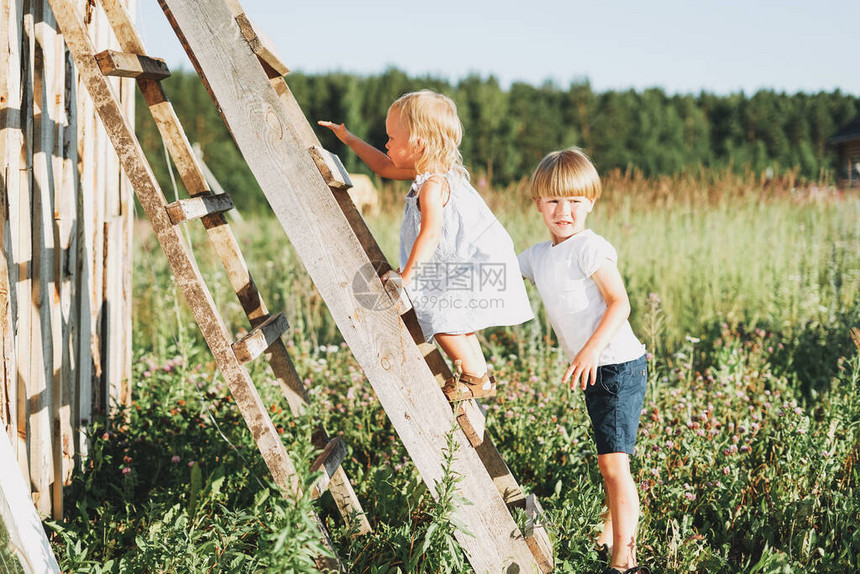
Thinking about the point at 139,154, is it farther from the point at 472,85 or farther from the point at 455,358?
the point at 472,85

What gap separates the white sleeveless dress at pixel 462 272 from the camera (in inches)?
93.8

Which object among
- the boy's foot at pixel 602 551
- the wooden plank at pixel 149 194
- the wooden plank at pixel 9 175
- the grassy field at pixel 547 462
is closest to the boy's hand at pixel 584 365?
the grassy field at pixel 547 462

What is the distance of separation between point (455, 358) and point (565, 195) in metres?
0.67

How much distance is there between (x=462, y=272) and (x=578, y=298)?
0.41 m

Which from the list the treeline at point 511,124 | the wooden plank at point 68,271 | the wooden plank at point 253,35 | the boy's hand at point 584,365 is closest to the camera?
the wooden plank at point 253,35

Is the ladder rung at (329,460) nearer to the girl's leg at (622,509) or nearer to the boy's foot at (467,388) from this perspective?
the boy's foot at (467,388)

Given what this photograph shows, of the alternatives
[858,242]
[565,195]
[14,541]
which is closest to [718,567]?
[565,195]

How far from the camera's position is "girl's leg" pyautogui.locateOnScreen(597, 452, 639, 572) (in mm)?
2305

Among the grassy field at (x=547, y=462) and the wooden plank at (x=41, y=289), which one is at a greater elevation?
the wooden plank at (x=41, y=289)

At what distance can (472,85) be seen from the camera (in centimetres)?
1877

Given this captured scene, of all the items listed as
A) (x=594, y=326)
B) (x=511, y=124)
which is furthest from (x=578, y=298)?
(x=511, y=124)

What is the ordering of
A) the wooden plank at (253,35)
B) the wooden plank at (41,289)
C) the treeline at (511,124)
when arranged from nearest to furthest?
the wooden plank at (253,35)
the wooden plank at (41,289)
the treeline at (511,124)

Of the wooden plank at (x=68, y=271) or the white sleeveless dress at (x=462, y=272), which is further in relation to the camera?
the wooden plank at (x=68, y=271)

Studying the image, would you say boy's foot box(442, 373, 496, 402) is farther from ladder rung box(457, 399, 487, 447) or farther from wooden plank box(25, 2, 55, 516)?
wooden plank box(25, 2, 55, 516)
